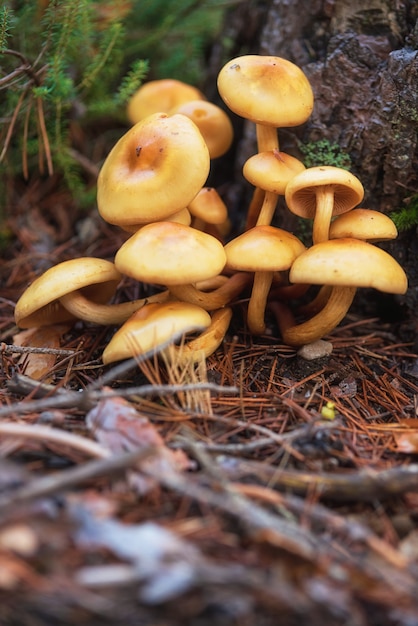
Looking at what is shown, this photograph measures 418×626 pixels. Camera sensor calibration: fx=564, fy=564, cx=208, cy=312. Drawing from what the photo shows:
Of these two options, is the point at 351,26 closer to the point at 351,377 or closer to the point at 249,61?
the point at 249,61

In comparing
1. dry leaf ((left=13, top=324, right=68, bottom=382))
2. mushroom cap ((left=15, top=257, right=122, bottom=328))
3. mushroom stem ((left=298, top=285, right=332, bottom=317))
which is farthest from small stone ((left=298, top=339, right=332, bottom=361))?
dry leaf ((left=13, top=324, right=68, bottom=382))

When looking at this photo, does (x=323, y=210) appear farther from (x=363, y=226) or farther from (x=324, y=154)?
(x=324, y=154)

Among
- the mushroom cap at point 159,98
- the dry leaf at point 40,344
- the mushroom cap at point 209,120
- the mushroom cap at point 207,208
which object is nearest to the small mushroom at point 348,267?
the mushroom cap at point 207,208

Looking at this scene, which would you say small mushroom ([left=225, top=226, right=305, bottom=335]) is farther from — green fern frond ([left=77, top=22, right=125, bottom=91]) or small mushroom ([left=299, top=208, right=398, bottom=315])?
green fern frond ([left=77, top=22, right=125, bottom=91])

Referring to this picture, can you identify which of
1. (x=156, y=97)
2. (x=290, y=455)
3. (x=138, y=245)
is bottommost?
(x=290, y=455)

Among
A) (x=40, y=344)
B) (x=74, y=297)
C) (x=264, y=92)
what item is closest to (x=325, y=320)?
(x=264, y=92)

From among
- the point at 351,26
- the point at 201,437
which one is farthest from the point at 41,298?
the point at 351,26

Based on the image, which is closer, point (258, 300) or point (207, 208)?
point (258, 300)
